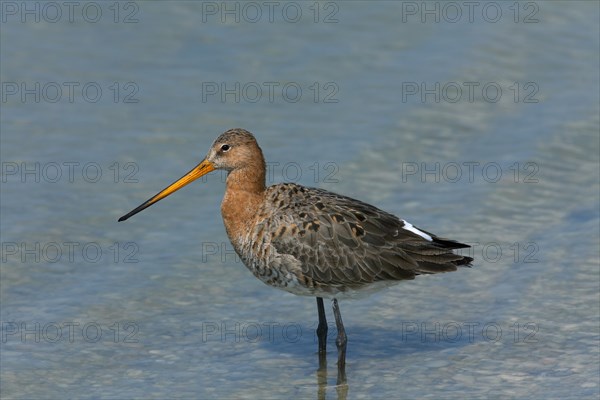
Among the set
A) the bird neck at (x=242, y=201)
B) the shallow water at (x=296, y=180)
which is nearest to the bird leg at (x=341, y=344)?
the shallow water at (x=296, y=180)

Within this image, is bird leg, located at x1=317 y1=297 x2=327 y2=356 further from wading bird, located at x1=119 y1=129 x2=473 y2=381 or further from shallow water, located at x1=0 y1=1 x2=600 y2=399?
shallow water, located at x1=0 y1=1 x2=600 y2=399

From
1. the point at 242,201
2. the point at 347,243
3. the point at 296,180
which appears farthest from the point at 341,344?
the point at 296,180

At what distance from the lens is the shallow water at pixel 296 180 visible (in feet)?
33.2

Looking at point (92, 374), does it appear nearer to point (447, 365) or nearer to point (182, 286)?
point (182, 286)

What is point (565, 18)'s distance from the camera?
17969mm

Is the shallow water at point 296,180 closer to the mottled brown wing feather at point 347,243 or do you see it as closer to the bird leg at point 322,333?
the bird leg at point 322,333

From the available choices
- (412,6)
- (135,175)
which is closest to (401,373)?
(135,175)

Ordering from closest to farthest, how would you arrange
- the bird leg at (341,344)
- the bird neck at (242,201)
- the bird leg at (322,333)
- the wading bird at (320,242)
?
the wading bird at (320,242) < the bird leg at (341,344) < the bird neck at (242,201) < the bird leg at (322,333)

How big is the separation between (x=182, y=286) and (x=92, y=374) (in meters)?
1.86

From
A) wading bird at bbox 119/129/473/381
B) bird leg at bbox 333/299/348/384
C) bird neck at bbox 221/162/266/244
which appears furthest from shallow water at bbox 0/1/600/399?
bird neck at bbox 221/162/266/244

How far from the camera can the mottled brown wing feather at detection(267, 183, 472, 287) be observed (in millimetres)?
9859

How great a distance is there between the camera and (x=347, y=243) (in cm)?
997

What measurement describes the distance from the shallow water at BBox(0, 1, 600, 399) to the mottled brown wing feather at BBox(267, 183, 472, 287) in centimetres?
82

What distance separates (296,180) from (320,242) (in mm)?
3892
